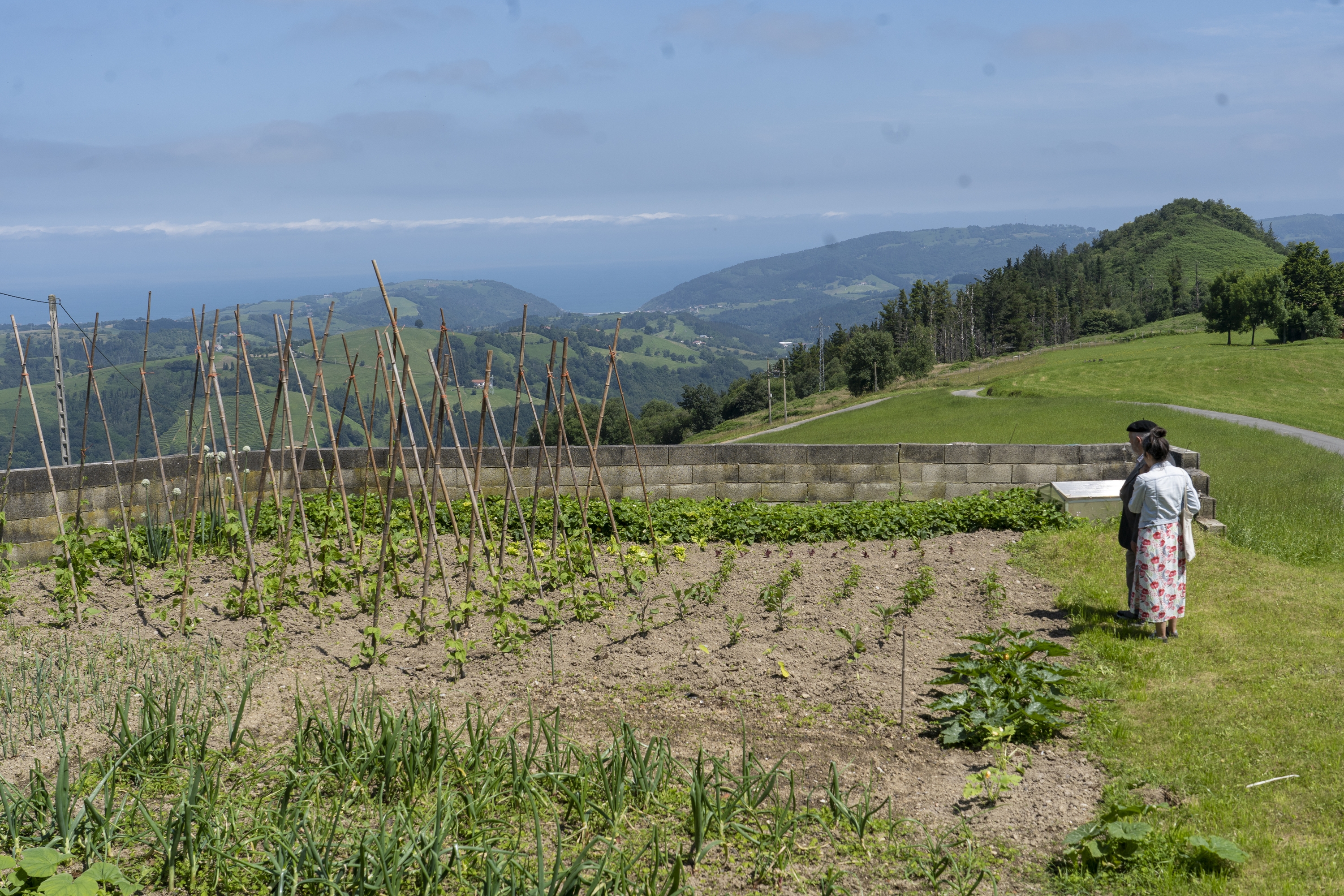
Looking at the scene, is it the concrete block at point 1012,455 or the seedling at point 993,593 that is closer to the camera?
the seedling at point 993,593

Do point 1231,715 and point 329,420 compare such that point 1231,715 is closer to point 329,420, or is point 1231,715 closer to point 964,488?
point 964,488

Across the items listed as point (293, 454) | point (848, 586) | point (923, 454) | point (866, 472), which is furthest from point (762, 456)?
point (293, 454)

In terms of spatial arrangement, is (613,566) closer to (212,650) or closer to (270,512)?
(212,650)

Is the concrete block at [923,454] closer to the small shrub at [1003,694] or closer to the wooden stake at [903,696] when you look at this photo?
the small shrub at [1003,694]

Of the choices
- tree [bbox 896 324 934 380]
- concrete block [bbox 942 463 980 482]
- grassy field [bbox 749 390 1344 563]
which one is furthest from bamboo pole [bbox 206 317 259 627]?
tree [bbox 896 324 934 380]

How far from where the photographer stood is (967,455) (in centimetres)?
1088

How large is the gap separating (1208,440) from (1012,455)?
11.7 m

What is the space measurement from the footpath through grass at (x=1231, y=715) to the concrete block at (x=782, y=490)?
11.3 feet

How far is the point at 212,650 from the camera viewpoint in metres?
5.89

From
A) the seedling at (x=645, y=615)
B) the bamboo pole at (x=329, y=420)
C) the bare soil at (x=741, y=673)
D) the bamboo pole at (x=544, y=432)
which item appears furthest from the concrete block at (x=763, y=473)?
the bamboo pole at (x=329, y=420)

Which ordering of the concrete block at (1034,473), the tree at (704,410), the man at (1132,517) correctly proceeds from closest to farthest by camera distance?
1. the man at (1132,517)
2. the concrete block at (1034,473)
3. the tree at (704,410)

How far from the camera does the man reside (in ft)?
21.0

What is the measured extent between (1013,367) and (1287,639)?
199 ft

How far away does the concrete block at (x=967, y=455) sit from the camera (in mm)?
10852
